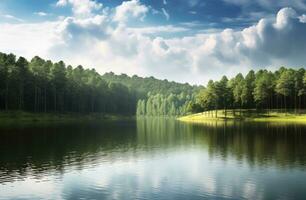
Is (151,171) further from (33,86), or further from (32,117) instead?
(33,86)

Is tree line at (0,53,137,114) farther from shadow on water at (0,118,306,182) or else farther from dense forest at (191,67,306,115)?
shadow on water at (0,118,306,182)

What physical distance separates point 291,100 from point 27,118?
124 m

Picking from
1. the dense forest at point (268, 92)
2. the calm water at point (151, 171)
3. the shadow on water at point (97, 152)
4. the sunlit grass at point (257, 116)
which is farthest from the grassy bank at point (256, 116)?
the calm water at point (151, 171)

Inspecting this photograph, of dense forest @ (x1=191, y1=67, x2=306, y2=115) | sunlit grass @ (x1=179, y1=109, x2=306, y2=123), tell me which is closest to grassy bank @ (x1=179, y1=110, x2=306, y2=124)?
sunlit grass @ (x1=179, y1=109, x2=306, y2=123)

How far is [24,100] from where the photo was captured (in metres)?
169

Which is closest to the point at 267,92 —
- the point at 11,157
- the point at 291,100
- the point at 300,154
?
the point at 291,100

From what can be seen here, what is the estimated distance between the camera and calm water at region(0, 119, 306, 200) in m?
36.7

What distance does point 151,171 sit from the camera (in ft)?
156

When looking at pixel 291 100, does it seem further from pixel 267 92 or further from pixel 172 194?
pixel 172 194

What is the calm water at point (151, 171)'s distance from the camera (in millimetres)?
36656

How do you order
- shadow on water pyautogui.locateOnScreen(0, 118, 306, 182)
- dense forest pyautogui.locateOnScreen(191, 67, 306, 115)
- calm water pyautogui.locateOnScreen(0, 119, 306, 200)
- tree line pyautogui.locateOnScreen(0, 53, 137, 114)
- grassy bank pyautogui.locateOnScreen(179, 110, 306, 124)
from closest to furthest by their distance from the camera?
calm water pyautogui.locateOnScreen(0, 119, 306, 200) → shadow on water pyautogui.locateOnScreen(0, 118, 306, 182) → tree line pyautogui.locateOnScreen(0, 53, 137, 114) → grassy bank pyautogui.locateOnScreen(179, 110, 306, 124) → dense forest pyautogui.locateOnScreen(191, 67, 306, 115)

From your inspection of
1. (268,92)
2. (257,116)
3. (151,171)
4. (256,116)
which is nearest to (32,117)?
(256,116)

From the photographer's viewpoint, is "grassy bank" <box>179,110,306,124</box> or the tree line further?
"grassy bank" <box>179,110,306,124</box>

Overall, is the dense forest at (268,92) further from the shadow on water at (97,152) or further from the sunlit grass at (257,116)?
the shadow on water at (97,152)
